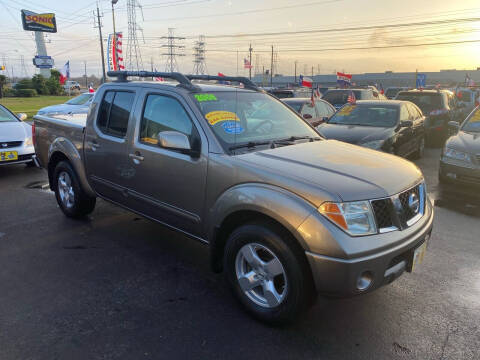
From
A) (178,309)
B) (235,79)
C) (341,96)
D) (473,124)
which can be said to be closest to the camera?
(178,309)

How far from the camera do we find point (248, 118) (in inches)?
140

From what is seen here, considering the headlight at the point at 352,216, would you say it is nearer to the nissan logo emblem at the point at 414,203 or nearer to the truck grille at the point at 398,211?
the truck grille at the point at 398,211

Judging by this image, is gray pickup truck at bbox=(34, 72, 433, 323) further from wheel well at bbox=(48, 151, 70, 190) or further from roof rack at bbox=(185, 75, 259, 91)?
wheel well at bbox=(48, 151, 70, 190)

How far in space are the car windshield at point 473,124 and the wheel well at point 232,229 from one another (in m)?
6.17

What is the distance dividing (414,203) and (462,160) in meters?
4.05

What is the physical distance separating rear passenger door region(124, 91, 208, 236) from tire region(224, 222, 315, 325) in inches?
20.7

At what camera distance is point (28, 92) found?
37.7m

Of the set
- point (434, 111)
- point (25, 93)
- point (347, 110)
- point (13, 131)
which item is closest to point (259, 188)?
point (347, 110)

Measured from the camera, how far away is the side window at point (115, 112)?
3.91 m

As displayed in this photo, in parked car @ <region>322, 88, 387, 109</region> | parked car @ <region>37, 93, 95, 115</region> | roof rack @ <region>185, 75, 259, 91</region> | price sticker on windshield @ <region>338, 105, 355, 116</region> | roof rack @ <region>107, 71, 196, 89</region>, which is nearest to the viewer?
roof rack @ <region>107, 71, 196, 89</region>

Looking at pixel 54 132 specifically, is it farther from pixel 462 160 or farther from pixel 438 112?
pixel 438 112

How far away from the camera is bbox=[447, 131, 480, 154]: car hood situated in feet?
20.0

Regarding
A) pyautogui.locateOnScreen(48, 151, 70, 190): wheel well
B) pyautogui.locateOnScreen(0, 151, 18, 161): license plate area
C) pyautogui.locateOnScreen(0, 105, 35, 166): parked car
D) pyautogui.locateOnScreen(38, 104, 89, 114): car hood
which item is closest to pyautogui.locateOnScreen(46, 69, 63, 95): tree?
pyautogui.locateOnScreen(38, 104, 89, 114): car hood

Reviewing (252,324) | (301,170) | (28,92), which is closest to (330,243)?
(301,170)
